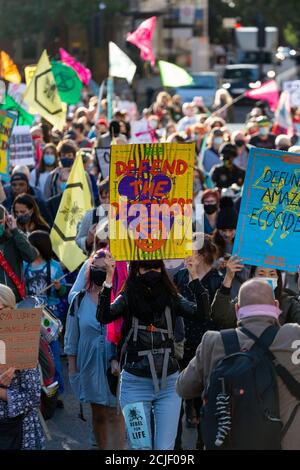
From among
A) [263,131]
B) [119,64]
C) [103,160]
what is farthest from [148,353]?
[119,64]

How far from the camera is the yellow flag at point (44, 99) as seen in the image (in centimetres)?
1639

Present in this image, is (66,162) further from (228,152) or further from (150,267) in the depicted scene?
(150,267)

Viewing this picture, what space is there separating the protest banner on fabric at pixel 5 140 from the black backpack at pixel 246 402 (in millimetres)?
7044

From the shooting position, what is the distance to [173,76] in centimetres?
2128

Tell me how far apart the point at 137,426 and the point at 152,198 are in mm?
1344

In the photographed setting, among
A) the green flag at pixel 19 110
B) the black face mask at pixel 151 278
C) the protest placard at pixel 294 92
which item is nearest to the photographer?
the black face mask at pixel 151 278

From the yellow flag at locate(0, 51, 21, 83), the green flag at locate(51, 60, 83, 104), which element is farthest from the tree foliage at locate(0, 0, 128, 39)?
the green flag at locate(51, 60, 83, 104)

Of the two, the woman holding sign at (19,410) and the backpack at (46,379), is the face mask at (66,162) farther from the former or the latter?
the woman holding sign at (19,410)

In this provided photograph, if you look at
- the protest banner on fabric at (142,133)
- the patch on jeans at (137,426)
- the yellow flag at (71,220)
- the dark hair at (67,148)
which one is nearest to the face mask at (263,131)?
the protest banner on fabric at (142,133)

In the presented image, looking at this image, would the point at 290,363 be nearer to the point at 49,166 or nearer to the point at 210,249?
the point at 210,249

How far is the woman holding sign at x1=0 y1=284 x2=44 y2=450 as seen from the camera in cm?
630

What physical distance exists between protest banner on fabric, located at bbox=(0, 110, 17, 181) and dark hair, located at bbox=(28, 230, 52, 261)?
101 inches

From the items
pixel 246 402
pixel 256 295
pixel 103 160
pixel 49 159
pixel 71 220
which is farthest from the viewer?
pixel 49 159

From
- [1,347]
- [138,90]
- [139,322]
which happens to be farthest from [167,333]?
[138,90]
